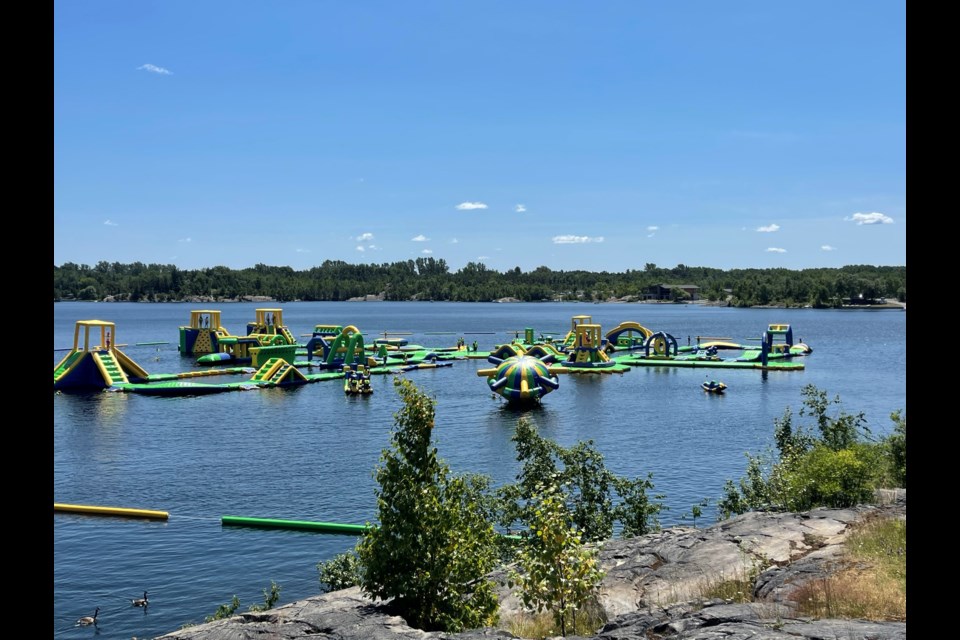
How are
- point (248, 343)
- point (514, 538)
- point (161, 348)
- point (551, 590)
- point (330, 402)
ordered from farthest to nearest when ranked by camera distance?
point (161, 348) < point (248, 343) < point (330, 402) < point (514, 538) < point (551, 590)

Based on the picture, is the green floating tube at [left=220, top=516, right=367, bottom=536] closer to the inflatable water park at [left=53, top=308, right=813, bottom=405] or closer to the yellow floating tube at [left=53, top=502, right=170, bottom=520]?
the yellow floating tube at [left=53, top=502, right=170, bottom=520]

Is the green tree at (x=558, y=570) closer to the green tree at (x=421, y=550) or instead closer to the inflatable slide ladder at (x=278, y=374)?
the green tree at (x=421, y=550)

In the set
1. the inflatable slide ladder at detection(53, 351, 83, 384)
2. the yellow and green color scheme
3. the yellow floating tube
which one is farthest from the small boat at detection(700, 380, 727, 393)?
the inflatable slide ladder at detection(53, 351, 83, 384)

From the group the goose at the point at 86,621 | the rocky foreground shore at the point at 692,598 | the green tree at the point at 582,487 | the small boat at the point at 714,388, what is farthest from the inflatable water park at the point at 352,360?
the goose at the point at 86,621

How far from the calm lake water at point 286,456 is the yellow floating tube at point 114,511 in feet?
1.60

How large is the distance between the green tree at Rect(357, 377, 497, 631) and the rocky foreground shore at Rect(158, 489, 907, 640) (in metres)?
0.56

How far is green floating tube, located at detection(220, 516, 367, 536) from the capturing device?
30391 millimetres

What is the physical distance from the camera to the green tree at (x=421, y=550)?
1498cm

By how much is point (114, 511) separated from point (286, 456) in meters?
12.2

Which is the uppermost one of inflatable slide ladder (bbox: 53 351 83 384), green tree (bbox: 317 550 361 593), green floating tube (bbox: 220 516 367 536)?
inflatable slide ladder (bbox: 53 351 83 384)

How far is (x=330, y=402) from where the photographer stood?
2532 inches
